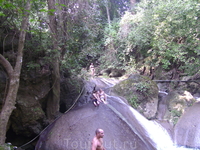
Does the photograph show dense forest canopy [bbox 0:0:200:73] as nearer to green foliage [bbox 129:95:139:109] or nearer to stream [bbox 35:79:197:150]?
stream [bbox 35:79:197:150]

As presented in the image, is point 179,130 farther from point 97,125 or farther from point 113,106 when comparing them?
point 97,125

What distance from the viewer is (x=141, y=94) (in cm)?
1165

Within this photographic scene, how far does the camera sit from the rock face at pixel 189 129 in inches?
324

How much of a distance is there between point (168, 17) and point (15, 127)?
1367 centimetres

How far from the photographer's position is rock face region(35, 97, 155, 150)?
20.7ft

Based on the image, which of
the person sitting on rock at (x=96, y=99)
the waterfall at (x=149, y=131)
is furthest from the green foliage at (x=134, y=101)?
the person sitting on rock at (x=96, y=99)

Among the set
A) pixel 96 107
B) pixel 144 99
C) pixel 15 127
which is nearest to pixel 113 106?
pixel 96 107

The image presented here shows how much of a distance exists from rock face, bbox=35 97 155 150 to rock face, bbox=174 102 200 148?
98.3 inches

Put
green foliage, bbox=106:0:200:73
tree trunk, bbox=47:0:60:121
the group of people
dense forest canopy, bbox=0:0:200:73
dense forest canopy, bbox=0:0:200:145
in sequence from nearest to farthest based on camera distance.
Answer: dense forest canopy, bbox=0:0:200:145, dense forest canopy, bbox=0:0:200:73, tree trunk, bbox=47:0:60:121, the group of people, green foliage, bbox=106:0:200:73

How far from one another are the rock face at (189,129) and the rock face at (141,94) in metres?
1.75

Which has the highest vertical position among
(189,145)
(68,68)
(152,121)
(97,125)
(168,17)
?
(168,17)

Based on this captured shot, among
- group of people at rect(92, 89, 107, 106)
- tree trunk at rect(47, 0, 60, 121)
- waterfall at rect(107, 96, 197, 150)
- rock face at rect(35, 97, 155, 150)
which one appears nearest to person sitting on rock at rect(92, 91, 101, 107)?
group of people at rect(92, 89, 107, 106)

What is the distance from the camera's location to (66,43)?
8711 millimetres

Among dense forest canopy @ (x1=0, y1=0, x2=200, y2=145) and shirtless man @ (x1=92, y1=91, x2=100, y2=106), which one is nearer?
dense forest canopy @ (x1=0, y1=0, x2=200, y2=145)
